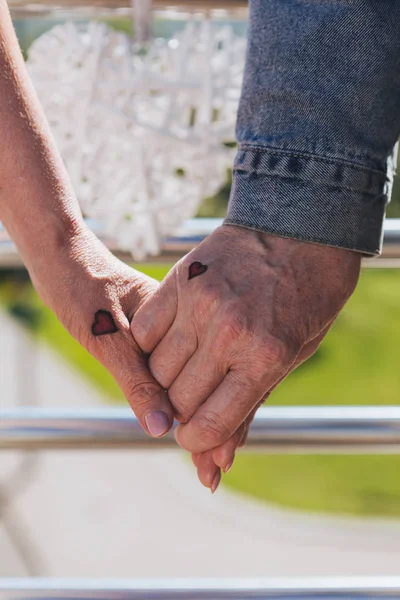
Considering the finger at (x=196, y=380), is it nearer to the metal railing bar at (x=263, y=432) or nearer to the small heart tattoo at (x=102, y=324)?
the small heart tattoo at (x=102, y=324)

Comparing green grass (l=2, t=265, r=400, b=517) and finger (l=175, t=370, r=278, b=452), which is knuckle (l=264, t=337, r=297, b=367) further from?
green grass (l=2, t=265, r=400, b=517)

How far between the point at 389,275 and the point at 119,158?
14.9 ft

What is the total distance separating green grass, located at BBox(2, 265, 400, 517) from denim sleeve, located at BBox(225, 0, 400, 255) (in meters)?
1.77

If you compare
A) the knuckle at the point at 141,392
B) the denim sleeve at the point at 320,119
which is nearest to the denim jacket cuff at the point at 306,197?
the denim sleeve at the point at 320,119

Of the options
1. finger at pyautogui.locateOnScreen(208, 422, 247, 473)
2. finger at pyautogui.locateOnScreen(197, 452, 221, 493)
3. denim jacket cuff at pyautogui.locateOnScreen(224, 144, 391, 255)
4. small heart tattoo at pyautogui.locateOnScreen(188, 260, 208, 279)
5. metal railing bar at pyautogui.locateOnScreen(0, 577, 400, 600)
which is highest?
denim jacket cuff at pyautogui.locateOnScreen(224, 144, 391, 255)

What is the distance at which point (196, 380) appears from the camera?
0.87 metres

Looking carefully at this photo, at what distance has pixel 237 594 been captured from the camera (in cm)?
110

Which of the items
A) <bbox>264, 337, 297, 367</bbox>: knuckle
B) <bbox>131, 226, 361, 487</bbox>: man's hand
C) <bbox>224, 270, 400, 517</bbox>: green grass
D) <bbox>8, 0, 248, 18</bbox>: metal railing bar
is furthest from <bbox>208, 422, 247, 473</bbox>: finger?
<bbox>224, 270, 400, 517</bbox>: green grass

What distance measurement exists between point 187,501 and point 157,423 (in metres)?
2.09

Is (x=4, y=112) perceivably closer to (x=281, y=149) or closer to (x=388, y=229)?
(x=281, y=149)

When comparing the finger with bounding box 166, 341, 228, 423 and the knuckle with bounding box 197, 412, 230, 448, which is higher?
the finger with bounding box 166, 341, 228, 423

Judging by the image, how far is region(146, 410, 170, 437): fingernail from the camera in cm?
87

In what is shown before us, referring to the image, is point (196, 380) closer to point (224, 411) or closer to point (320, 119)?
point (224, 411)

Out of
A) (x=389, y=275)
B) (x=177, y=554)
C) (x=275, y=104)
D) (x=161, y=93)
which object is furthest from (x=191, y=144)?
(x=389, y=275)
